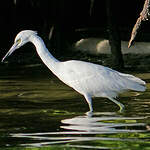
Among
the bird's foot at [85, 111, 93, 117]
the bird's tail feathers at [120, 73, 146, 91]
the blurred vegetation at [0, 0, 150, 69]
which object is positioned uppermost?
the bird's tail feathers at [120, 73, 146, 91]

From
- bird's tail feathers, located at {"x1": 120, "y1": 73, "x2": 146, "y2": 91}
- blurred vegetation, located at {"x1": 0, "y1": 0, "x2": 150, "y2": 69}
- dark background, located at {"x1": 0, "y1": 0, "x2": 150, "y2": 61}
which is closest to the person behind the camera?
bird's tail feathers, located at {"x1": 120, "y1": 73, "x2": 146, "y2": 91}

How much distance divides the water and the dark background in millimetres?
5180

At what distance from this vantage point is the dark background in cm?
1778

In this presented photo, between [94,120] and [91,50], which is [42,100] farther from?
[91,50]

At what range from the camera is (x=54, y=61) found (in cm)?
988

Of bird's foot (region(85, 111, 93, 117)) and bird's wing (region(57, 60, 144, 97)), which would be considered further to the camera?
bird's wing (region(57, 60, 144, 97))

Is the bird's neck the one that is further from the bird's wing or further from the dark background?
the dark background

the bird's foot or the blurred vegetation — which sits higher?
the bird's foot

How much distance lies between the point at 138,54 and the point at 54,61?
21.4 ft

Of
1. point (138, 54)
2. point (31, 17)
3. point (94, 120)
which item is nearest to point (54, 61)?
point (94, 120)

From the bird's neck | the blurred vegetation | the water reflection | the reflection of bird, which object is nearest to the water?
the water reflection

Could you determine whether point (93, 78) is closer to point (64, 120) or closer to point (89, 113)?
point (89, 113)

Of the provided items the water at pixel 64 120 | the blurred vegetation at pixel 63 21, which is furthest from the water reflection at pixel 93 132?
the blurred vegetation at pixel 63 21

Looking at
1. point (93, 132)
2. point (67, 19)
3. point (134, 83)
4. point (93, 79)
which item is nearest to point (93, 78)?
point (93, 79)
